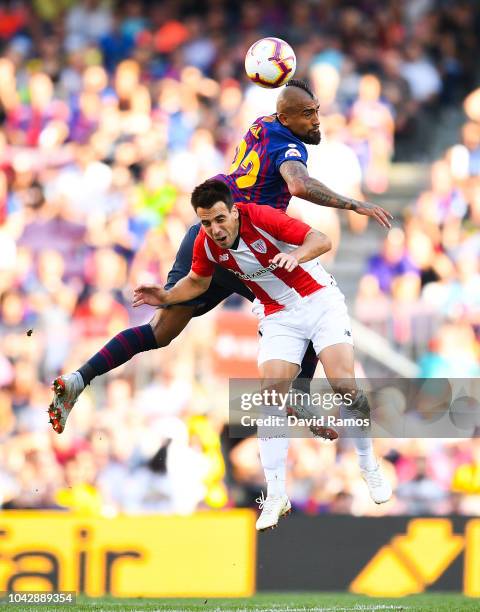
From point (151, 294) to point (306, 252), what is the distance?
4.57 feet

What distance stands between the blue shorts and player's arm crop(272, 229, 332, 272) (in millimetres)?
948

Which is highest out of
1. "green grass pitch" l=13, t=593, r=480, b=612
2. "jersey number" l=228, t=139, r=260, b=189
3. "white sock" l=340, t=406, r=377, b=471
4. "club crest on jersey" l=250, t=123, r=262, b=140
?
"club crest on jersey" l=250, t=123, r=262, b=140

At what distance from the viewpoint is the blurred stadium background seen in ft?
47.0

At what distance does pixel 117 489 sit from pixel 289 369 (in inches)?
178

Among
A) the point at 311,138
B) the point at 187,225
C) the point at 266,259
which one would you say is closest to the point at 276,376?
the point at 266,259

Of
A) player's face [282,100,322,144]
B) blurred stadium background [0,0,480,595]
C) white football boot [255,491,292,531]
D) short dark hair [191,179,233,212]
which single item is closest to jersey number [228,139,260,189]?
player's face [282,100,322,144]

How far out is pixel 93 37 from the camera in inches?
747

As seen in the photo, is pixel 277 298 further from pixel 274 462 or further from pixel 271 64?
pixel 271 64

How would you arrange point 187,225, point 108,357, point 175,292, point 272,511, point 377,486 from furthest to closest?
point 187,225 < point 108,357 < point 377,486 < point 175,292 < point 272,511

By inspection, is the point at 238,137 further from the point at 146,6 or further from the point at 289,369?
the point at 289,369

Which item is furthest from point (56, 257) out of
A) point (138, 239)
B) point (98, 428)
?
point (98, 428)

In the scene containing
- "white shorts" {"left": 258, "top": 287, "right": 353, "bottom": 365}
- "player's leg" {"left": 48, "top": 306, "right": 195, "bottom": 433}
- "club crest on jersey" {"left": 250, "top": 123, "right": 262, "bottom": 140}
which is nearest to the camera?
"white shorts" {"left": 258, "top": 287, "right": 353, "bottom": 365}

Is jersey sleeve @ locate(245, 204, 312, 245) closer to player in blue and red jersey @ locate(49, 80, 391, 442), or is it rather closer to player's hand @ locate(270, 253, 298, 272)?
player in blue and red jersey @ locate(49, 80, 391, 442)

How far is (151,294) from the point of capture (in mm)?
10430
